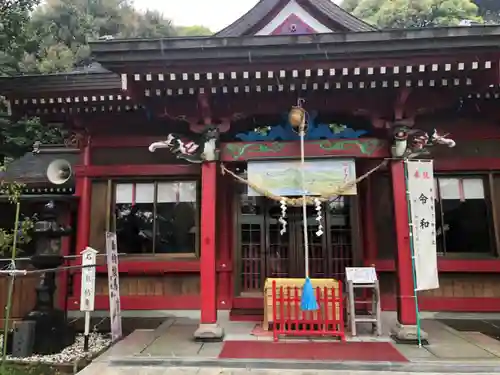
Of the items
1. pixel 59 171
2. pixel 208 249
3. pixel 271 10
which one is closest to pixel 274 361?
pixel 208 249

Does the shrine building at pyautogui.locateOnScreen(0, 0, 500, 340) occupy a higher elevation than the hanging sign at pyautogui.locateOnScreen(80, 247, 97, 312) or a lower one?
higher

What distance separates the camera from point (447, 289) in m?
6.98

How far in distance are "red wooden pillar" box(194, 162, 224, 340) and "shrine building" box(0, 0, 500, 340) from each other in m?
0.02

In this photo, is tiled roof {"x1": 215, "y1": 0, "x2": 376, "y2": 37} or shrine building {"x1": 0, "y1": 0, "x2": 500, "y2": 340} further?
tiled roof {"x1": 215, "y1": 0, "x2": 376, "y2": 37}

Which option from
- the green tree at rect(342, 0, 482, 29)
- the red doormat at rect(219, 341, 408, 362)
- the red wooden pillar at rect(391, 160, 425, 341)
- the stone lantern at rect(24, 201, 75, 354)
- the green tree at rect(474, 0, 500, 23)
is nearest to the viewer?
the red doormat at rect(219, 341, 408, 362)

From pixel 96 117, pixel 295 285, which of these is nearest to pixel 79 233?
pixel 96 117

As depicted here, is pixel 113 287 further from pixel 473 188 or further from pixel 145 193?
pixel 473 188

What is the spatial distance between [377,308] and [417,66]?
3.56 metres

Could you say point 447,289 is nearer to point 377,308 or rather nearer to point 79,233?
point 377,308

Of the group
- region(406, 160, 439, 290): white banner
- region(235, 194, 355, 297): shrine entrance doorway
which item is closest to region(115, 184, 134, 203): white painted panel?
region(235, 194, 355, 297): shrine entrance doorway

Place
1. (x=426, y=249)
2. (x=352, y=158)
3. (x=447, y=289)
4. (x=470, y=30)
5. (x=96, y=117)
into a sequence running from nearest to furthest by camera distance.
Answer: (x=470, y=30) → (x=426, y=249) → (x=352, y=158) → (x=447, y=289) → (x=96, y=117)

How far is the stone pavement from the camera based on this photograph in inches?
175

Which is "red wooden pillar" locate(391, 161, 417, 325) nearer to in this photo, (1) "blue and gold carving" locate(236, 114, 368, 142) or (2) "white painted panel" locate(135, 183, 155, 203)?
(1) "blue and gold carving" locate(236, 114, 368, 142)

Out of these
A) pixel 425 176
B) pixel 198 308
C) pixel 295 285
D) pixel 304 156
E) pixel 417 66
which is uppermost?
pixel 417 66
